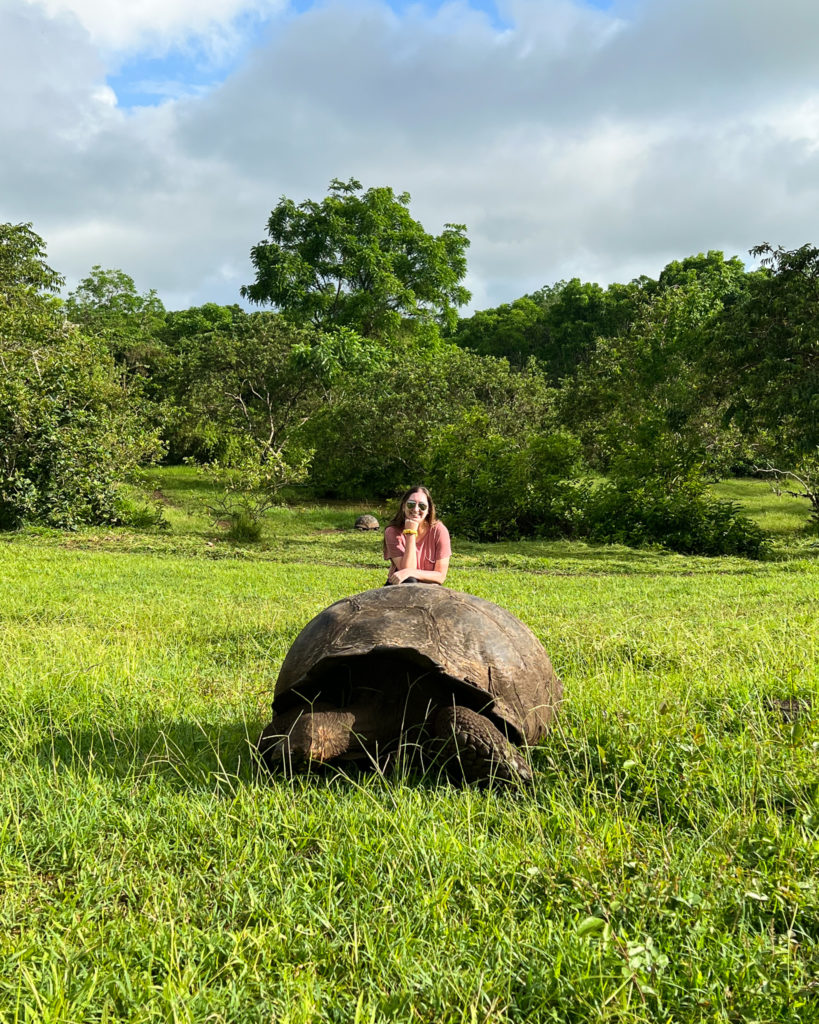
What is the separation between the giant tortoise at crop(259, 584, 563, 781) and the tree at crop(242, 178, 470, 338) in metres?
34.0

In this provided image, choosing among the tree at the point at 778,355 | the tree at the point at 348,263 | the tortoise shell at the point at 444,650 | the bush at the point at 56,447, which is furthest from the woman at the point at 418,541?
the tree at the point at 348,263

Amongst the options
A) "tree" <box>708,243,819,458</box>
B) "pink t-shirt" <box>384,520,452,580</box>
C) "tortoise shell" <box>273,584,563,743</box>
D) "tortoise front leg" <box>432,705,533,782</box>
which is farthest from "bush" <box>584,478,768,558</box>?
"tortoise front leg" <box>432,705,533,782</box>

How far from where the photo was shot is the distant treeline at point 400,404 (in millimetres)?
15500

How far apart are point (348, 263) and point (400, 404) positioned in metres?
17.6

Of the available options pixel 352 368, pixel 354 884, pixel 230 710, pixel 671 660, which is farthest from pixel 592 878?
pixel 352 368

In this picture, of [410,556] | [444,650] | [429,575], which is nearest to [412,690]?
[444,650]

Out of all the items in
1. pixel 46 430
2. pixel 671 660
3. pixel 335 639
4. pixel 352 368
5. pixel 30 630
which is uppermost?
pixel 352 368

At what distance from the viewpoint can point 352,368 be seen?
27172 millimetres

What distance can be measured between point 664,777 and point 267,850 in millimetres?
1572

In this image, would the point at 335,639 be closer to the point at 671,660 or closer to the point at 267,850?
the point at 267,850

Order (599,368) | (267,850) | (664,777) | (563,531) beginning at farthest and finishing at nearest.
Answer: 1. (599,368)
2. (563,531)
3. (664,777)
4. (267,850)

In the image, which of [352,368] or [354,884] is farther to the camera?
[352,368]

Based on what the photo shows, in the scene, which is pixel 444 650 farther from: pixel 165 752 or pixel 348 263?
pixel 348 263

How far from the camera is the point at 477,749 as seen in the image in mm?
3072
